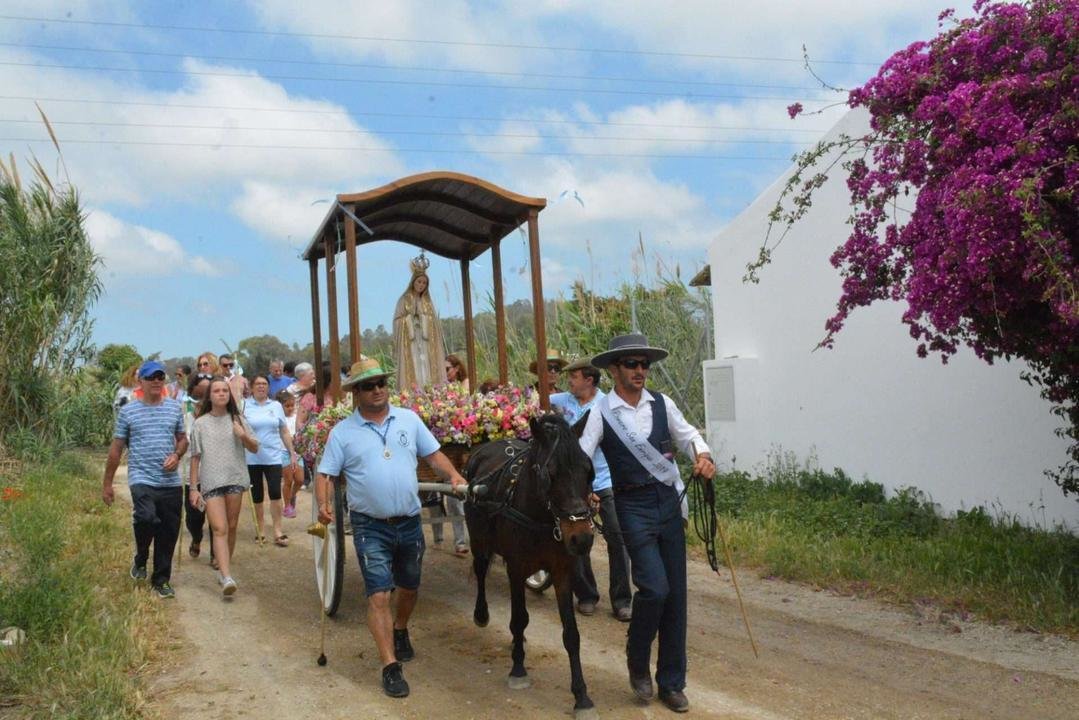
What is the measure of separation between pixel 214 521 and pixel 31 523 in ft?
6.10

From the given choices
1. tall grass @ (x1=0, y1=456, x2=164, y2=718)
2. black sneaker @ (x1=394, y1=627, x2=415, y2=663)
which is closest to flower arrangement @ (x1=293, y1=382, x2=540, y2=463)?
black sneaker @ (x1=394, y1=627, x2=415, y2=663)

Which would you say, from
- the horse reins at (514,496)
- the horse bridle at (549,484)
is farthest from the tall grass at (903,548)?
the horse bridle at (549,484)

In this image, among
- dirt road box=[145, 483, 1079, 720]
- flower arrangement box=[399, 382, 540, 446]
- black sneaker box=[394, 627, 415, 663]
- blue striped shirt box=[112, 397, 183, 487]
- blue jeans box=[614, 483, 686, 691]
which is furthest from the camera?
blue striped shirt box=[112, 397, 183, 487]

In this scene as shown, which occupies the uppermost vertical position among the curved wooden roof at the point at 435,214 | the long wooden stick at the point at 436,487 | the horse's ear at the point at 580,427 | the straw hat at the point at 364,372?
the curved wooden roof at the point at 435,214

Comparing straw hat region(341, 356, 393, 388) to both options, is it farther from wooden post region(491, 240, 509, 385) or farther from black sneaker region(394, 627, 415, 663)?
wooden post region(491, 240, 509, 385)

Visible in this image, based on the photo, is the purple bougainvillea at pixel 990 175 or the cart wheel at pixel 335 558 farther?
the cart wheel at pixel 335 558

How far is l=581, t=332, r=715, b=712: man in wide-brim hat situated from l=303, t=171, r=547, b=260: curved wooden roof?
303 centimetres

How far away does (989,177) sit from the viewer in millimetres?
5598

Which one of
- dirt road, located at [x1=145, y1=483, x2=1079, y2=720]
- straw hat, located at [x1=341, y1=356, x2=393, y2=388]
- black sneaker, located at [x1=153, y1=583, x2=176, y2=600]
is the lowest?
dirt road, located at [x1=145, y1=483, x2=1079, y2=720]

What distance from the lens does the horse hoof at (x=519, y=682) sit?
575 cm

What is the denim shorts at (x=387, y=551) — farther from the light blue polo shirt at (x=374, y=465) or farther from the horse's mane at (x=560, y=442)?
the horse's mane at (x=560, y=442)

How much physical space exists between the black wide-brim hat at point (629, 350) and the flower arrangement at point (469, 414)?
1.94 meters

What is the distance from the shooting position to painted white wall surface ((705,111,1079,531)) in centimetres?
929

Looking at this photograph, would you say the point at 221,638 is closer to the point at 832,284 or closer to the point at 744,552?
the point at 744,552
